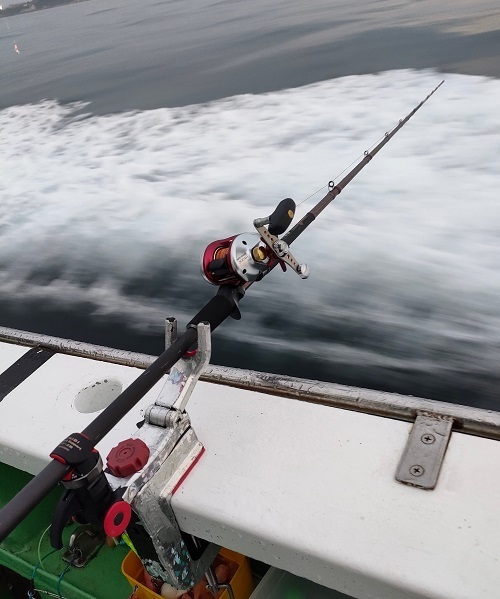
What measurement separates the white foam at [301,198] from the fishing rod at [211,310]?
0.78 meters

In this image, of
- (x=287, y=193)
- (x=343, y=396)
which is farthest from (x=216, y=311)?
(x=287, y=193)

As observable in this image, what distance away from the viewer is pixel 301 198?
9.29ft

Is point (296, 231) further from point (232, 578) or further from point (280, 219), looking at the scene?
point (232, 578)

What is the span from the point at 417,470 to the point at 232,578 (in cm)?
48

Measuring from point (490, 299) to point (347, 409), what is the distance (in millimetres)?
1009

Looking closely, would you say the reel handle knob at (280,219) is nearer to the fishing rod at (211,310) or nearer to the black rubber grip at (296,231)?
the fishing rod at (211,310)

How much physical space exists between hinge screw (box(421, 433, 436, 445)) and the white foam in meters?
0.70

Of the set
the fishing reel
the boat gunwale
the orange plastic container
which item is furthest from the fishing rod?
the orange plastic container

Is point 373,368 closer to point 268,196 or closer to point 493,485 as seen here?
point 493,485

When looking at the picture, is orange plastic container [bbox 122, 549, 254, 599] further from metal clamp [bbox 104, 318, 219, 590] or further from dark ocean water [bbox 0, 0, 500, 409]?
dark ocean water [bbox 0, 0, 500, 409]

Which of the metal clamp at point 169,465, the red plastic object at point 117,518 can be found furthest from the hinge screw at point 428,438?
the red plastic object at point 117,518

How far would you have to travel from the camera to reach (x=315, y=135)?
3.60 m

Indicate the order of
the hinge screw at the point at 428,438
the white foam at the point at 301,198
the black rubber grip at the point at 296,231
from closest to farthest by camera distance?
the hinge screw at the point at 428,438 < the black rubber grip at the point at 296,231 < the white foam at the point at 301,198

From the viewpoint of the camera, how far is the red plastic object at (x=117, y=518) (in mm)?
821
